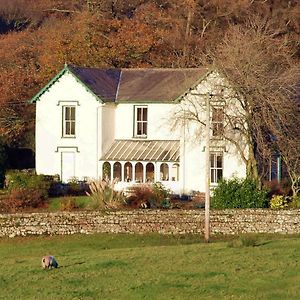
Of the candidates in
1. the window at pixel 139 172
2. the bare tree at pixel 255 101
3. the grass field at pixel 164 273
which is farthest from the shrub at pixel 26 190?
the grass field at pixel 164 273

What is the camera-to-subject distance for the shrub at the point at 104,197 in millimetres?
41188

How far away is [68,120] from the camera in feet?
160

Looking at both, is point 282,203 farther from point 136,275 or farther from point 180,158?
point 136,275

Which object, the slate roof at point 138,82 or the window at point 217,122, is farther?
the slate roof at point 138,82

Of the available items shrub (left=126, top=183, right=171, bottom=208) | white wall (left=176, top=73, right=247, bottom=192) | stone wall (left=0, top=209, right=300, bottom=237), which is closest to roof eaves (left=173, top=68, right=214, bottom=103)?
white wall (left=176, top=73, right=247, bottom=192)

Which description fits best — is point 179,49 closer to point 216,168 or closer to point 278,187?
point 216,168

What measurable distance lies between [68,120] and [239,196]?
38.4 ft

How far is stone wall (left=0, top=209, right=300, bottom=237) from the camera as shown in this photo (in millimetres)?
37688

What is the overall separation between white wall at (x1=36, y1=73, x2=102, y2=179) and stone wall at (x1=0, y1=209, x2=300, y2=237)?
10.3 meters

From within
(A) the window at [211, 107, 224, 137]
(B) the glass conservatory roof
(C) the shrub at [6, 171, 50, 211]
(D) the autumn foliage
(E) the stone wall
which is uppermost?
(D) the autumn foliage

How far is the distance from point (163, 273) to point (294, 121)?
20046 millimetres

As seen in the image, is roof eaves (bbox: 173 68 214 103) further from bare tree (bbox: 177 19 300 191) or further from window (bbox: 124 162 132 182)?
window (bbox: 124 162 132 182)

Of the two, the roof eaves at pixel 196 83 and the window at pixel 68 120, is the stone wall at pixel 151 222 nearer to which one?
the roof eaves at pixel 196 83

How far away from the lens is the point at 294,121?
43.8 metres
